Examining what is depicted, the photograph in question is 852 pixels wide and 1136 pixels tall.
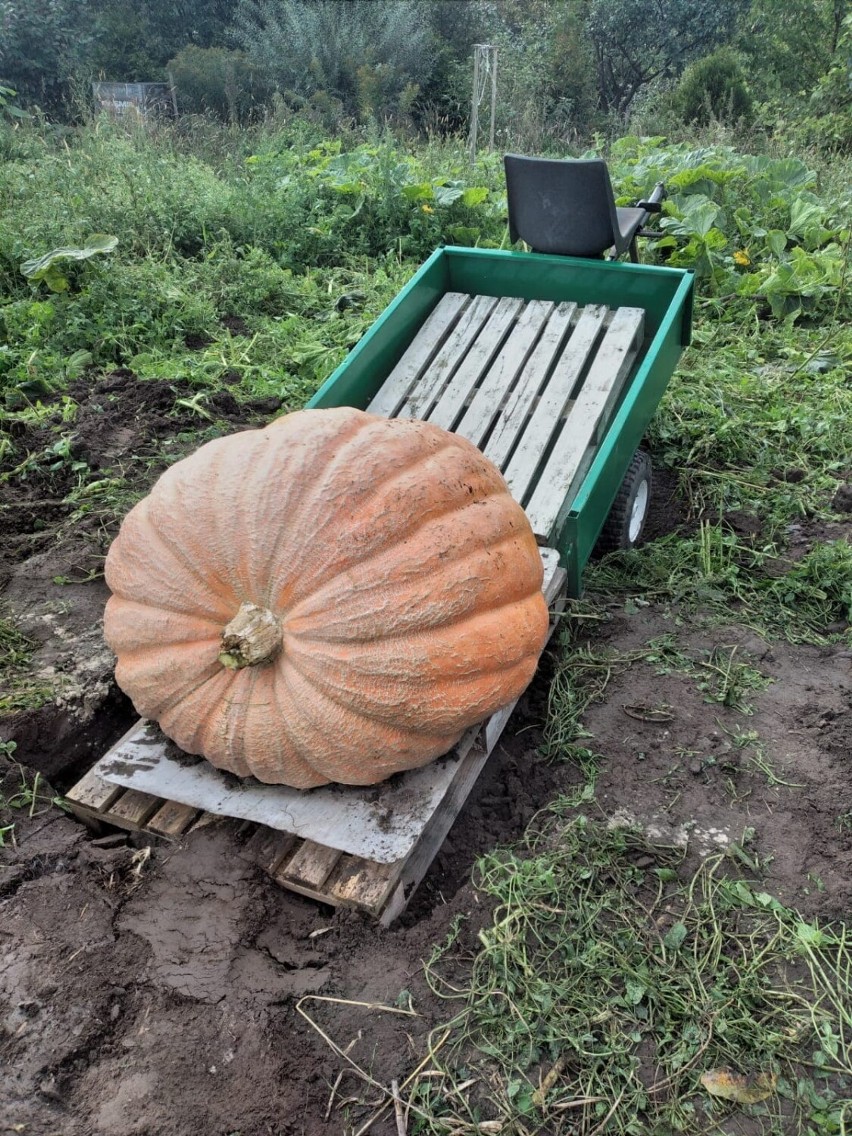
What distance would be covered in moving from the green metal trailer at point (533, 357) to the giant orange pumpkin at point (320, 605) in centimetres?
111

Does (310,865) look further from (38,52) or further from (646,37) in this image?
(646,37)

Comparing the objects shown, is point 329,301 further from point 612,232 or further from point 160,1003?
point 160,1003

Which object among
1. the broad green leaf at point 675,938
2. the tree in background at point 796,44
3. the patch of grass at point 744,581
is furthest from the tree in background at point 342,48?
the broad green leaf at point 675,938

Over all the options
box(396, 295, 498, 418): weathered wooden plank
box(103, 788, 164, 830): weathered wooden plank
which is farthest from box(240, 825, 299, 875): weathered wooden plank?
box(396, 295, 498, 418): weathered wooden plank

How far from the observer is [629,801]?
280cm

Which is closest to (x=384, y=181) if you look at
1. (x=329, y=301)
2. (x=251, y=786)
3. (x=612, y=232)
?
(x=329, y=301)

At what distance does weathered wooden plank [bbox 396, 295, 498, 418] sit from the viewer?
4.25 meters

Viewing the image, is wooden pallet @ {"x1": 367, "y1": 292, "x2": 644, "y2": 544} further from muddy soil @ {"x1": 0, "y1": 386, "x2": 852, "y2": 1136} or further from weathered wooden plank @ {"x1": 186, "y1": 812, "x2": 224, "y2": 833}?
weathered wooden plank @ {"x1": 186, "y1": 812, "x2": 224, "y2": 833}

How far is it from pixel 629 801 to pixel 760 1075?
871 millimetres

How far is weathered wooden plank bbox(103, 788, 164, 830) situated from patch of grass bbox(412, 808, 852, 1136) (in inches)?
39.3

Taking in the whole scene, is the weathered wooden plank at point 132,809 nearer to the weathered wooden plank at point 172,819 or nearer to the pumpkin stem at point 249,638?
the weathered wooden plank at point 172,819

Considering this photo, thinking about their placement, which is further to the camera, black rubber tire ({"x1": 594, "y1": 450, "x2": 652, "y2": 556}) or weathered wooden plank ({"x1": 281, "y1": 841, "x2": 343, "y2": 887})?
black rubber tire ({"x1": 594, "y1": 450, "x2": 652, "y2": 556})

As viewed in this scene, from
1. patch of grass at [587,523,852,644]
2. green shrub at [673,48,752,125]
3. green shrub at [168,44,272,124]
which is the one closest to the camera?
patch of grass at [587,523,852,644]

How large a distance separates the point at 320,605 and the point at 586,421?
81.6 inches
